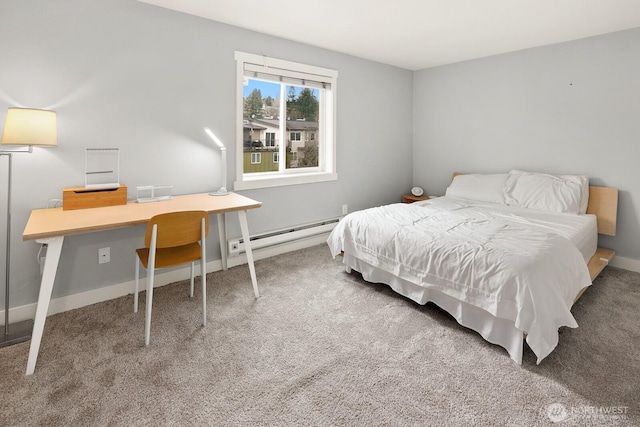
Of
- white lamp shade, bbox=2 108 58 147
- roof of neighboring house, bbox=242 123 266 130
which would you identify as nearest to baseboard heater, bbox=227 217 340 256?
roof of neighboring house, bbox=242 123 266 130

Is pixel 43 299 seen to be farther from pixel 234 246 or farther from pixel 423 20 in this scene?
pixel 423 20

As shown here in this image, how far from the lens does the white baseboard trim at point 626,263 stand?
321cm

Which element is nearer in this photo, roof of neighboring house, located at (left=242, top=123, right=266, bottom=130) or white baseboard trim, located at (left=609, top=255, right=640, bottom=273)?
white baseboard trim, located at (left=609, top=255, right=640, bottom=273)

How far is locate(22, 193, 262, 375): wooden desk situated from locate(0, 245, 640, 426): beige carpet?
0.31 metres

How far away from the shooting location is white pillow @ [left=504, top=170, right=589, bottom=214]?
3.20 m

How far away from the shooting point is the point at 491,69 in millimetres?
3990

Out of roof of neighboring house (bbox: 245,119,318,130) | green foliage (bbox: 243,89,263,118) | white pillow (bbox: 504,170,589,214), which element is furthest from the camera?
roof of neighboring house (bbox: 245,119,318,130)

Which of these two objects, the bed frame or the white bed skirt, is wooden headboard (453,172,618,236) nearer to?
the bed frame

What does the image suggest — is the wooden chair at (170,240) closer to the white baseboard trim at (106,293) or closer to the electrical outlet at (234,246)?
the white baseboard trim at (106,293)

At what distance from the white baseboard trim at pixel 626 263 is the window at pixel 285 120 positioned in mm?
3068

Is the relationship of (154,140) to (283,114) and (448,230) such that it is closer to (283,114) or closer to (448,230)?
(283,114)

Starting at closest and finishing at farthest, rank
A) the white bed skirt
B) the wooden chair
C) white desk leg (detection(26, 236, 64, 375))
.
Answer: white desk leg (detection(26, 236, 64, 375))
the white bed skirt
the wooden chair

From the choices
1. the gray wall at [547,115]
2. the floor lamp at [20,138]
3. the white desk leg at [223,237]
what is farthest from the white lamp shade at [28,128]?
the gray wall at [547,115]

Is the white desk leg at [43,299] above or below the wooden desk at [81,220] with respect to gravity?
below
